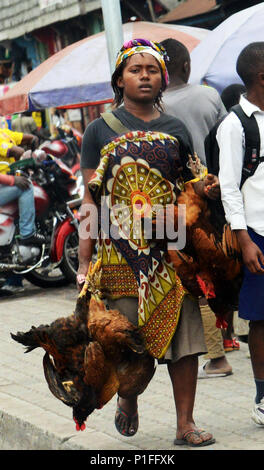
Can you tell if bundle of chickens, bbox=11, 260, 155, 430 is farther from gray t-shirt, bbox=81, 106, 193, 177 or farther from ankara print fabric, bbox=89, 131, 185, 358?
gray t-shirt, bbox=81, 106, 193, 177

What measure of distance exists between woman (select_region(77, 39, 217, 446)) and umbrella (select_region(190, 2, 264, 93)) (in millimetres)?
4388

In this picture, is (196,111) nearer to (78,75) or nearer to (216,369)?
(216,369)

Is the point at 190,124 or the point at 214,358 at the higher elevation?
the point at 190,124

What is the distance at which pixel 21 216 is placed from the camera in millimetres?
10164

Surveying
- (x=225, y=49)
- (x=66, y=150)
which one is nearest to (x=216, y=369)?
(x=225, y=49)

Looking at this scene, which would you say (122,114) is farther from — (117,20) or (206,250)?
(117,20)

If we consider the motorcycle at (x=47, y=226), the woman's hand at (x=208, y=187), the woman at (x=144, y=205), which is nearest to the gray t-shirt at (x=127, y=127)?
the woman at (x=144, y=205)

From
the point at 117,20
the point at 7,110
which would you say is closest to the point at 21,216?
the point at 7,110

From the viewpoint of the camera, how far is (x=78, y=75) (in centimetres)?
1038

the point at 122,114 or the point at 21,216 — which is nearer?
the point at 122,114

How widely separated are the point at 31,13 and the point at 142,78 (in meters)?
18.7

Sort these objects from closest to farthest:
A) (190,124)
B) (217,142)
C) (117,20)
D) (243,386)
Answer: (217,142) → (243,386) → (190,124) → (117,20)

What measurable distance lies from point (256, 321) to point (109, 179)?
3.25 feet

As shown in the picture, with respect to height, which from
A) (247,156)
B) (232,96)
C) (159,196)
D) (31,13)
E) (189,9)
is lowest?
(159,196)
